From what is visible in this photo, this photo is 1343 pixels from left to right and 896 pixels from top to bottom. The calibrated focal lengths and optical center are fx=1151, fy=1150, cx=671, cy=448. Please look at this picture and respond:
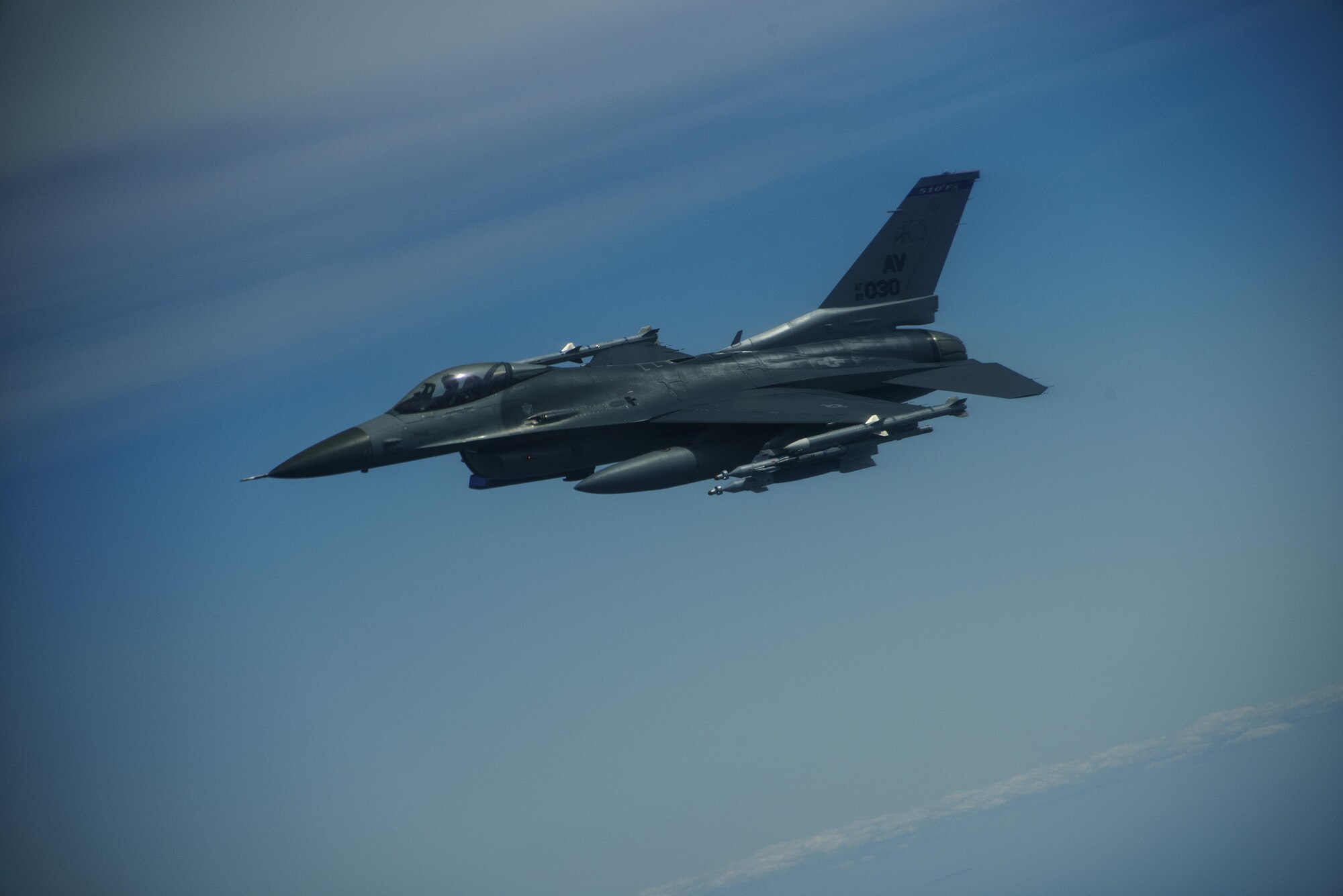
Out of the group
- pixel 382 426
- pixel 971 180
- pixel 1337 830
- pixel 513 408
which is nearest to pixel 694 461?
pixel 513 408

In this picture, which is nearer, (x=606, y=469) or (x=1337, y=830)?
(x=606, y=469)

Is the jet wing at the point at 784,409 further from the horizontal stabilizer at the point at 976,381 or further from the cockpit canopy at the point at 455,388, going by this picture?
the cockpit canopy at the point at 455,388

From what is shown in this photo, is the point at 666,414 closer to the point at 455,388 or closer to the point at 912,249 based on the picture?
the point at 455,388

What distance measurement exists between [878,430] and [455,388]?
9126 mm

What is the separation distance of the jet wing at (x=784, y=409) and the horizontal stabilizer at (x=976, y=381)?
9.50ft

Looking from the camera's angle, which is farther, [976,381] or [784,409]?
[976,381]

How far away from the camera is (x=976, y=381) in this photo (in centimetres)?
2867

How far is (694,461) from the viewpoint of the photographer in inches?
987

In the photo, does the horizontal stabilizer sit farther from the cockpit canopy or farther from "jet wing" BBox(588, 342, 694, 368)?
the cockpit canopy

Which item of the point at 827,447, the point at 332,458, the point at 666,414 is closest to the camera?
the point at 332,458

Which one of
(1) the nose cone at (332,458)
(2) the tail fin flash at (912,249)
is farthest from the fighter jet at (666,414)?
(2) the tail fin flash at (912,249)

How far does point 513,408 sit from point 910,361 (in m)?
10.8

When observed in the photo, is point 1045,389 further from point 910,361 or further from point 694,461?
point 694,461

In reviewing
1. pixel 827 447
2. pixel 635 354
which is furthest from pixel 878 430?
pixel 635 354
